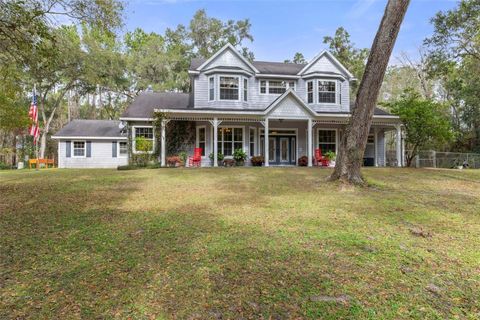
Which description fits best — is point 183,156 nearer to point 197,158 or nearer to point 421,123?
point 197,158

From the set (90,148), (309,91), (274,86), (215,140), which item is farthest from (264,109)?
(90,148)

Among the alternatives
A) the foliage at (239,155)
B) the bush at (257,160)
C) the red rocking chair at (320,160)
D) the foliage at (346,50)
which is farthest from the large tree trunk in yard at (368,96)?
the foliage at (346,50)

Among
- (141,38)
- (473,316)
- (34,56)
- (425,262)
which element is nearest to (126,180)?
(34,56)

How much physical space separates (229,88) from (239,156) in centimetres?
447

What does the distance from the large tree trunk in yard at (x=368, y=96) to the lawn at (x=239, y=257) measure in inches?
66.8

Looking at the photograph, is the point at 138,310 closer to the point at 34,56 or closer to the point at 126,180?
the point at 126,180

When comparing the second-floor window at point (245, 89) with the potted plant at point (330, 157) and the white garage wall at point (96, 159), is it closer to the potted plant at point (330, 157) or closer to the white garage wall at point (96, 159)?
the potted plant at point (330, 157)

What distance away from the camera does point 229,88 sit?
63.1ft

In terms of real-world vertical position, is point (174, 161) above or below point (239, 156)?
below

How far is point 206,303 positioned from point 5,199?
7374mm

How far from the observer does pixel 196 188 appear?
32.2 feet

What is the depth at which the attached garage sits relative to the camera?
2467 centimetres

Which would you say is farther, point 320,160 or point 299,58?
point 299,58

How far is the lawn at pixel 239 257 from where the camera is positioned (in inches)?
132
